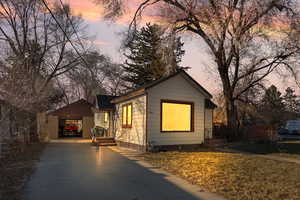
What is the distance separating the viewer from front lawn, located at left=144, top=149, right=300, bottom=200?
16.9ft

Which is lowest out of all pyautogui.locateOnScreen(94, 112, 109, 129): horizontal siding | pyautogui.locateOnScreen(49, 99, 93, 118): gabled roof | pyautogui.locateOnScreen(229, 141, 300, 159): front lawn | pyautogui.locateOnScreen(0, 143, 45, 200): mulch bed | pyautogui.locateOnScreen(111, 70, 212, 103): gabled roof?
pyautogui.locateOnScreen(229, 141, 300, 159): front lawn

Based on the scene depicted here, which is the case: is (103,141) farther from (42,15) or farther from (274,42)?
(274,42)

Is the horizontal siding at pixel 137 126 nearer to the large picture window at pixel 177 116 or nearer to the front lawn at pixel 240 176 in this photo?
the large picture window at pixel 177 116

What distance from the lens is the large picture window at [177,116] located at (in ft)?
40.5

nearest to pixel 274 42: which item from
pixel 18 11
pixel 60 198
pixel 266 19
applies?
pixel 266 19

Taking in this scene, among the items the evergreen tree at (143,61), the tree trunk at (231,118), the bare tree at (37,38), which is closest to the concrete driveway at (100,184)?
the bare tree at (37,38)

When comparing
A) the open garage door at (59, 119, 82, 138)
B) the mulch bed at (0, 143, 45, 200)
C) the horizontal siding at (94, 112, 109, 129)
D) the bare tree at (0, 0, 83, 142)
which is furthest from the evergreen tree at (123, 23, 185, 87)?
the mulch bed at (0, 143, 45, 200)

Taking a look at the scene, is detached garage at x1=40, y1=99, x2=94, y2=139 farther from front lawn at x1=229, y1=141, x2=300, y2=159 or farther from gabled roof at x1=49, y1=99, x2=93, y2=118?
front lawn at x1=229, y1=141, x2=300, y2=159

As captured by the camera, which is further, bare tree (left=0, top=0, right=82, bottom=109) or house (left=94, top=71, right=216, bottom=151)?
bare tree (left=0, top=0, right=82, bottom=109)

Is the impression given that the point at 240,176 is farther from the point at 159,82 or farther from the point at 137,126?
the point at 137,126

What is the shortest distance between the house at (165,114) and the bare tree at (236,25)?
3.96 m

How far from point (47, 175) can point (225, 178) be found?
4.87m

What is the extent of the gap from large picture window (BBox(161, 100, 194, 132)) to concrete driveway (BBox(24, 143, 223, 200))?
433cm

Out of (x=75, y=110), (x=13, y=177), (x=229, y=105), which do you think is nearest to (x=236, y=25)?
(x=229, y=105)
